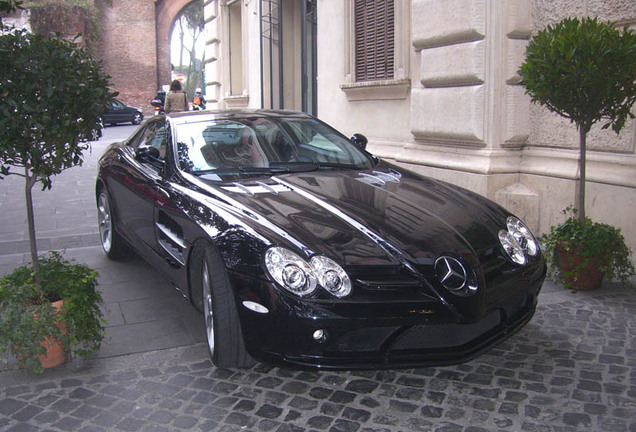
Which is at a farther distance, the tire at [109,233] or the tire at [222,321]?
the tire at [109,233]

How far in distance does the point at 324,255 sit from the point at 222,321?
26.3 inches

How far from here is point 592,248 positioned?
5.05 meters

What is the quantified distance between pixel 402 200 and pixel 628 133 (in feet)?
9.15

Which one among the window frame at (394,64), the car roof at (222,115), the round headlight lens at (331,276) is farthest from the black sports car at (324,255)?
the window frame at (394,64)

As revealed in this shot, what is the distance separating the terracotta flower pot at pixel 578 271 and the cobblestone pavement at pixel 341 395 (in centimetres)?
108

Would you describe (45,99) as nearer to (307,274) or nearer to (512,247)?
(307,274)

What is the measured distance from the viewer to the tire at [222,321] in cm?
345

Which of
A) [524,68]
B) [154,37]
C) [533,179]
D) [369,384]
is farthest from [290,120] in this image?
[154,37]

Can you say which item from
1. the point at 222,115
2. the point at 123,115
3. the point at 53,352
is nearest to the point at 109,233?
the point at 222,115

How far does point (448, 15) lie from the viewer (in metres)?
7.36

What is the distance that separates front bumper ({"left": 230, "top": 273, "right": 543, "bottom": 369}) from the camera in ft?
10.1

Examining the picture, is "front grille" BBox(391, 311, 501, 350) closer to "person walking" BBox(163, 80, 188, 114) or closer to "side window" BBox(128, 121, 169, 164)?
"side window" BBox(128, 121, 169, 164)

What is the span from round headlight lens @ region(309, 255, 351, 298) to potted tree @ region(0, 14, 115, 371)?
1.46 meters

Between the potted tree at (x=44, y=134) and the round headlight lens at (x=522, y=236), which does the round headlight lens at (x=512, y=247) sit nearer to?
the round headlight lens at (x=522, y=236)
